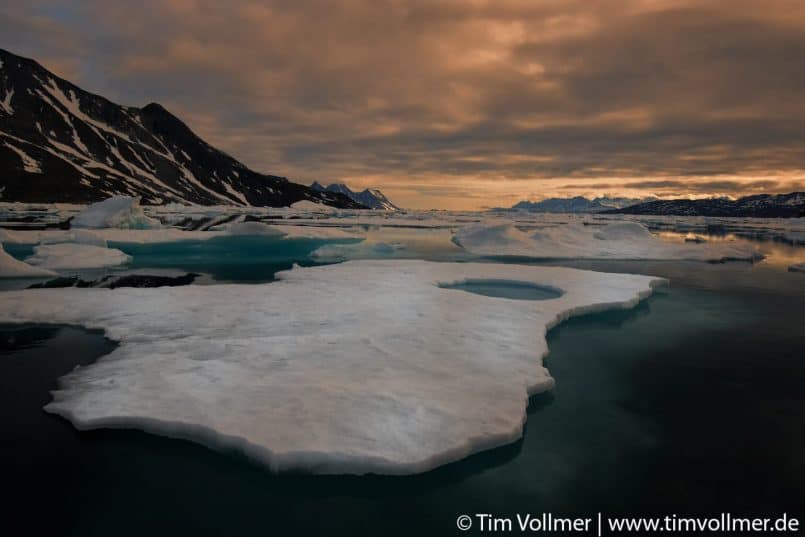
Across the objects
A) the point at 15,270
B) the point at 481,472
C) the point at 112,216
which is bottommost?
the point at 481,472

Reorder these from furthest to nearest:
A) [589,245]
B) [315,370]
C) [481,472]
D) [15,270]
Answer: [589,245] → [15,270] → [315,370] → [481,472]

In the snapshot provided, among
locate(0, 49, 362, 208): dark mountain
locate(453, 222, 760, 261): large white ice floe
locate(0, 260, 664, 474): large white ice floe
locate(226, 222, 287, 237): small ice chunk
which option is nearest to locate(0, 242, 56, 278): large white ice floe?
locate(0, 260, 664, 474): large white ice floe

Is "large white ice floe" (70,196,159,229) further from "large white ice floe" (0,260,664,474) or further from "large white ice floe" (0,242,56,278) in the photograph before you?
"large white ice floe" (0,260,664,474)

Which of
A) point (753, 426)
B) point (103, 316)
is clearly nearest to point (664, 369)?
point (753, 426)

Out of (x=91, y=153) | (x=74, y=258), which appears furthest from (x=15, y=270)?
(x=91, y=153)

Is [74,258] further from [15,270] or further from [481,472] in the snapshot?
[481,472]

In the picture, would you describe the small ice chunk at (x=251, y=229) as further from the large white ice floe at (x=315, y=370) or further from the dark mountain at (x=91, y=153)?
the dark mountain at (x=91, y=153)

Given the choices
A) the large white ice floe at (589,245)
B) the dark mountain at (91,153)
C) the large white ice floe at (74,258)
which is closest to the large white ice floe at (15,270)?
the large white ice floe at (74,258)
